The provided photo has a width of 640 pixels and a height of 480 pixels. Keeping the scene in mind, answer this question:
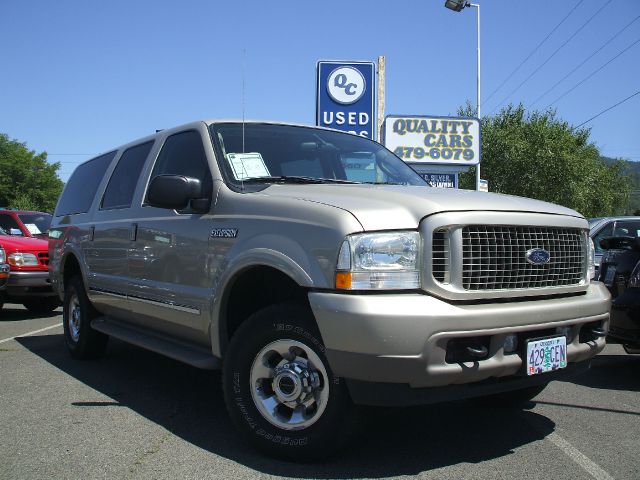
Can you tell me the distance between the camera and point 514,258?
3266mm

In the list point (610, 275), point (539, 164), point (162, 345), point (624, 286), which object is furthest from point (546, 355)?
point (539, 164)

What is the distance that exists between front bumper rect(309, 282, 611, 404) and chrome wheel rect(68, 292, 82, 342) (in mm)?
3928

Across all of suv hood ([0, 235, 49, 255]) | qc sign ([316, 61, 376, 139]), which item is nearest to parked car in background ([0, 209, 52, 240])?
suv hood ([0, 235, 49, 255])

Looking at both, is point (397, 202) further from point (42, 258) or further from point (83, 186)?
point (42, 258)

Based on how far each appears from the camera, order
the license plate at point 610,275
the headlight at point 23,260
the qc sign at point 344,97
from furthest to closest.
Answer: the qc sign at point 344,97
the headlight at point 23,260
the license plate at point 610,275

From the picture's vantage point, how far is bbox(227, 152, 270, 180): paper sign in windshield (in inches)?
159

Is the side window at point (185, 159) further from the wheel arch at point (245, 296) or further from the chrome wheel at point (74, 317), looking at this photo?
the chrome wheel at point (74, 317)

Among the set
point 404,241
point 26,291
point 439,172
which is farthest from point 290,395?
point 439,172

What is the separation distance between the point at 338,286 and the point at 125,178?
3.15 meters

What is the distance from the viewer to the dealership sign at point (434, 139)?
47.5ft

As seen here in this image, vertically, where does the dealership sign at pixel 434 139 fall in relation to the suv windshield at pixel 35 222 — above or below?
above

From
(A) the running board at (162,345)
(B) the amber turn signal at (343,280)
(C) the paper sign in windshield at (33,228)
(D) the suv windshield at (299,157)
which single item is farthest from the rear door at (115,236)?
(C) the paper sign in windshield at (33,228)

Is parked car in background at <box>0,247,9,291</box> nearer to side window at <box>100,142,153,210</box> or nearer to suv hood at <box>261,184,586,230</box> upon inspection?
side window at <box>100,142,153,210</box>

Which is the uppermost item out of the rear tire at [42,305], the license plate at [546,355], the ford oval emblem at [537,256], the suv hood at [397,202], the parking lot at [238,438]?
the suv hood at [397,202]
